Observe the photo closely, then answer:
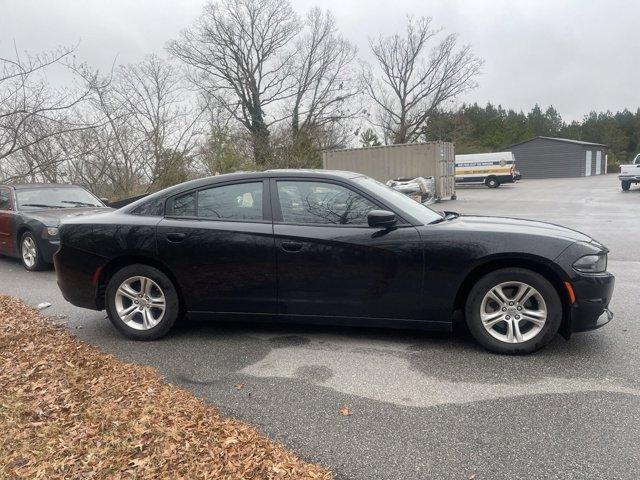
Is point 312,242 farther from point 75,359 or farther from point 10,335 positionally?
point 10,335

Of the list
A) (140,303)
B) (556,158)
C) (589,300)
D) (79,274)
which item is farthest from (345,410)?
(556,158)

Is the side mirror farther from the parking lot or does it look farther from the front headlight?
the front headlight

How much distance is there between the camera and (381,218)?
404cm

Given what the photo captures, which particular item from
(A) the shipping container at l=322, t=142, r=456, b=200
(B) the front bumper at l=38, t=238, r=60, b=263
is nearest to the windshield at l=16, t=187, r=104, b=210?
(B) the front bumper at l=38, t=238, r=60, b=263

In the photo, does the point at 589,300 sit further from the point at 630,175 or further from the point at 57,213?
the point at 630,175

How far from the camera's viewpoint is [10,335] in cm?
455

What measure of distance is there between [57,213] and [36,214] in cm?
32

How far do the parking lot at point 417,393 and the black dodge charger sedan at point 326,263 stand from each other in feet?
0.88

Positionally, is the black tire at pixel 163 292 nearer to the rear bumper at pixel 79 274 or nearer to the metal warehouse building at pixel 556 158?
the rear bumper at pixel 79 274

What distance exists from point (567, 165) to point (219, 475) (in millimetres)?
57164

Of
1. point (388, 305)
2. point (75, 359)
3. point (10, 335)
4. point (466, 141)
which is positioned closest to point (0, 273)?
point (10, 335)

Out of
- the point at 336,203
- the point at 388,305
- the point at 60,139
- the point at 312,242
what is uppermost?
the point at 60,139

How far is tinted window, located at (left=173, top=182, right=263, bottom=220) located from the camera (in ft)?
14.7

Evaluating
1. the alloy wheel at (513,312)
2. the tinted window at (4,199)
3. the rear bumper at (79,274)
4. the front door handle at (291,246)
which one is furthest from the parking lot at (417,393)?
the tinted window at (4,199)
